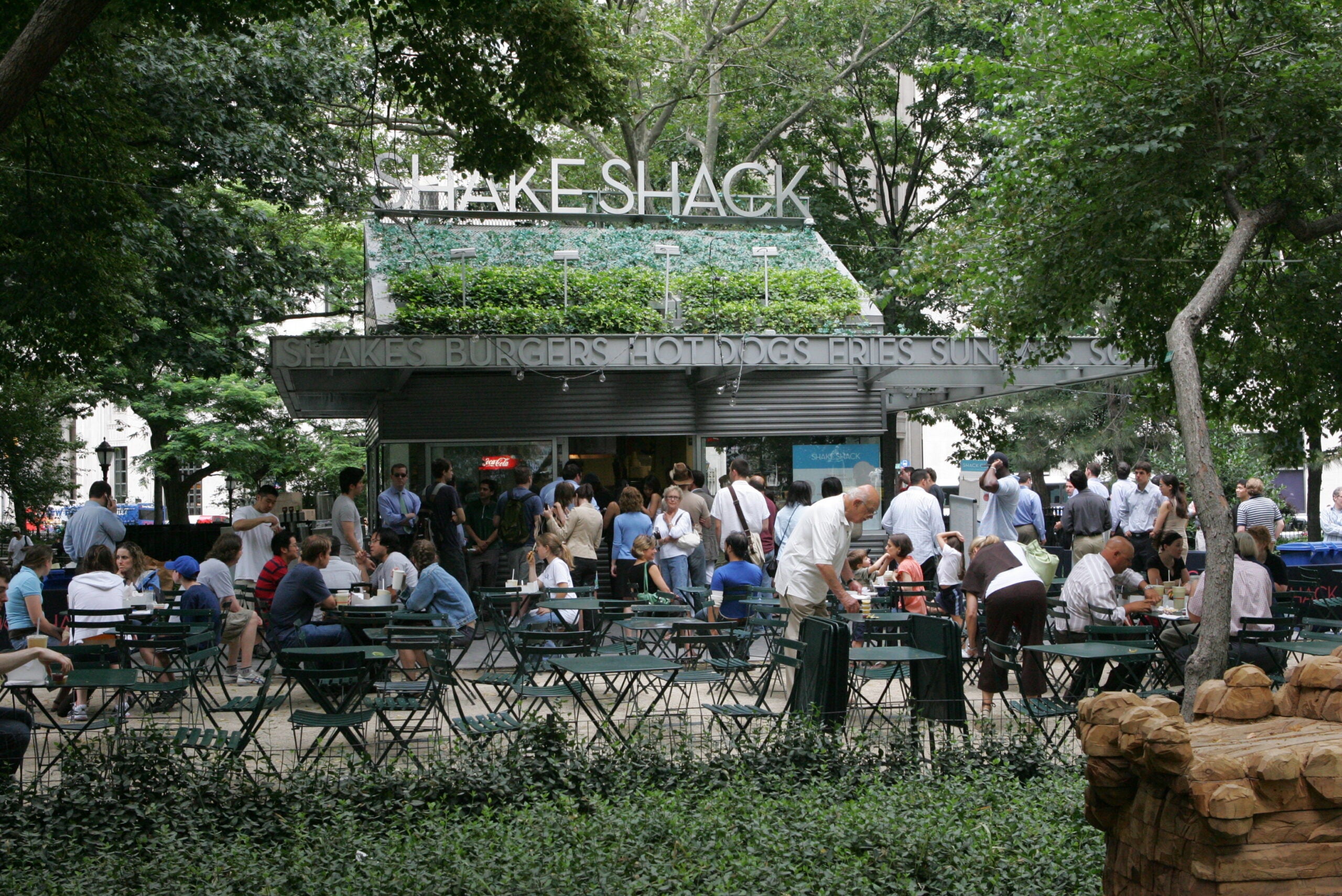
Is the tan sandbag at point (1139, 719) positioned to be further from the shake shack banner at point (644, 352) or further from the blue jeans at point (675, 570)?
the shake shack banner at point (644, 352)

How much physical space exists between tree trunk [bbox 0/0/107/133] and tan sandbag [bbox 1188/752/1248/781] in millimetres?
5853

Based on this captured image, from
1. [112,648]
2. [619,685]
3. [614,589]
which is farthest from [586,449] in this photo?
[112,648]

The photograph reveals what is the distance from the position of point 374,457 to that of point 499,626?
1151cm

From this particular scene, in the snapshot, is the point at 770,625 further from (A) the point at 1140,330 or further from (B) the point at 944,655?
(A) the point at 1140,330

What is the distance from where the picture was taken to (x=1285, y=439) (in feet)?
38.0

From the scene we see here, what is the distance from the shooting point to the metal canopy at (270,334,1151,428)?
14.4 meters

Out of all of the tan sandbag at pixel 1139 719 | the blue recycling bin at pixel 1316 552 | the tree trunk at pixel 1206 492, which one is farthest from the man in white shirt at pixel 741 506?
the tan sandbag at pixel 1139 719

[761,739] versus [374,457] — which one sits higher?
[374,457]

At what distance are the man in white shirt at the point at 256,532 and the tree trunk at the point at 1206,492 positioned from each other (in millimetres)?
8651

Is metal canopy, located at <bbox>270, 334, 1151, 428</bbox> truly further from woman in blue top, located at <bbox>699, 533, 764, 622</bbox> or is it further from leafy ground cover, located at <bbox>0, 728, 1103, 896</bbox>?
leafy ground cover, located at <bbox>0, 728, 1103, 896</bbox>

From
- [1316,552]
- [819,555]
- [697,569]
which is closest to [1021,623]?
[819,555]

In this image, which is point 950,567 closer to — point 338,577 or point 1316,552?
point 338,577

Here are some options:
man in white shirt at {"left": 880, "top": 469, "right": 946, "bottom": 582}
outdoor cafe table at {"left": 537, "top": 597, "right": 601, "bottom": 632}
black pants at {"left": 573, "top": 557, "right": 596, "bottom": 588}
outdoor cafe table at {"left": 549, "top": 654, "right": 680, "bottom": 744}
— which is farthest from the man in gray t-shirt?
outdoor cafe table at {"left": 549, "top": 654, "right": 680, "bottom": 744}

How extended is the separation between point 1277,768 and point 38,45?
6.18 metres
